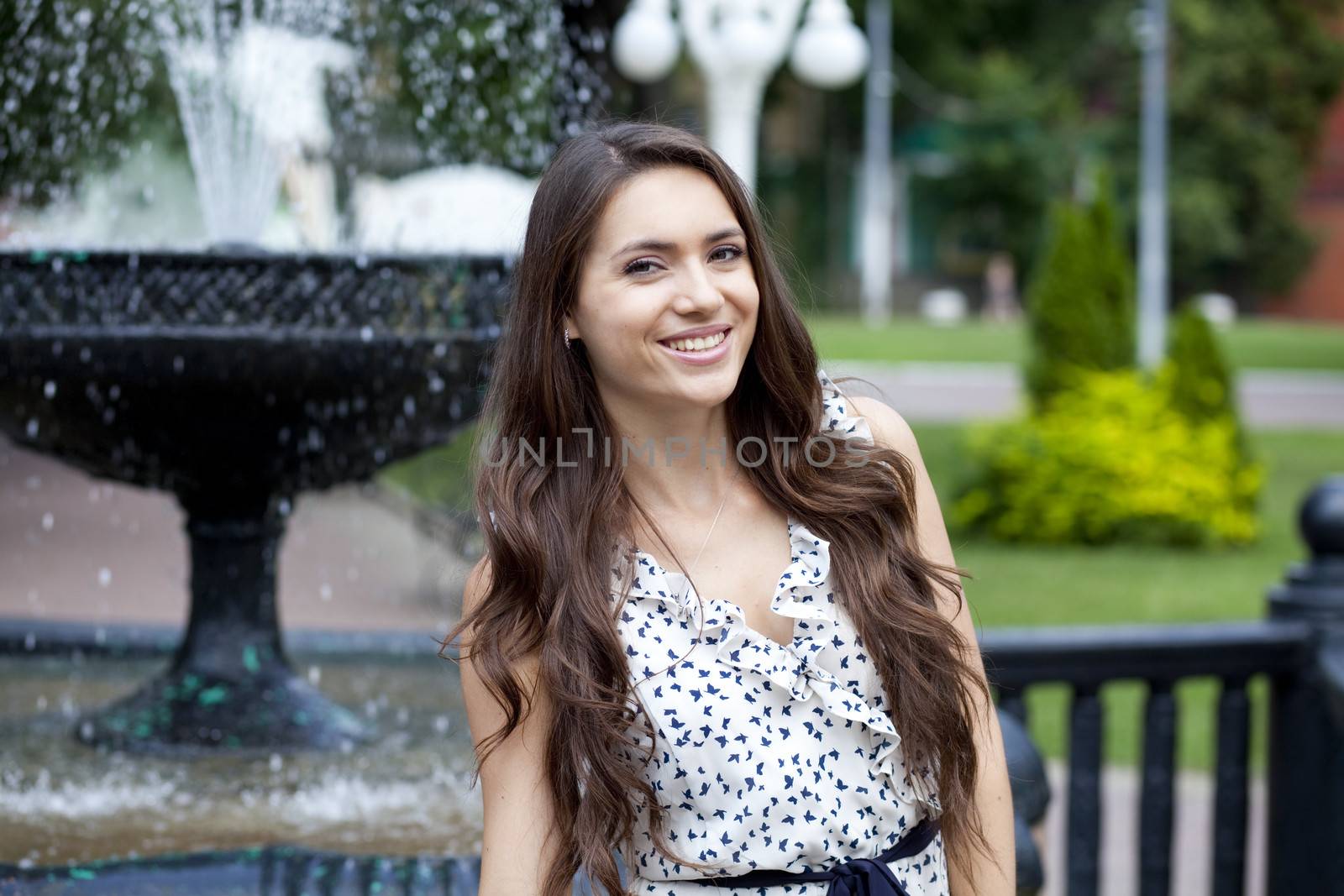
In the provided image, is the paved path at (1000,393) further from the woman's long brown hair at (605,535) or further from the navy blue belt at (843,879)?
the navy blue belt at (843,879)

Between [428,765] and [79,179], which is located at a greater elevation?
[79,179]

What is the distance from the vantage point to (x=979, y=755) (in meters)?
1.94

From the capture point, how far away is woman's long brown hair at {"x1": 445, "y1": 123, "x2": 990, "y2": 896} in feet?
5.74

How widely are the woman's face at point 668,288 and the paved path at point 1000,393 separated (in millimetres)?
11964

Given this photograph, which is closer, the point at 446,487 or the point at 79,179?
the point at 79,179

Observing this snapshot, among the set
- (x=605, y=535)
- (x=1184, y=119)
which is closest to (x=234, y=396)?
(x=605, y=535)

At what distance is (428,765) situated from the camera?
3330 mm

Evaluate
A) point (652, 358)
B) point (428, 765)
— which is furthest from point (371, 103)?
point (652, 358)

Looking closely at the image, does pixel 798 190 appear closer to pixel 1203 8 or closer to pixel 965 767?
pixel 1203 8

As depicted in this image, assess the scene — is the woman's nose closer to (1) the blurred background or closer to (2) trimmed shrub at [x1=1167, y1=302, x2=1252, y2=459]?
(1) the blurred background

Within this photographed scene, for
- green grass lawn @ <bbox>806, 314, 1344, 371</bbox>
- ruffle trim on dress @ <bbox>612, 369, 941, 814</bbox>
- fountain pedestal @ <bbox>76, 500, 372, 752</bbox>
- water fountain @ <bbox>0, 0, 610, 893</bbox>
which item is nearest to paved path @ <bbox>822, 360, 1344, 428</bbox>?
green grass lawn @ <bbox>806, 314, 1344, 371</bbox>

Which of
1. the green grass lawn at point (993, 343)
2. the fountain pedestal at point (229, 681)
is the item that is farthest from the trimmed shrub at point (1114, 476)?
the green grass lawn at point (993, 343)

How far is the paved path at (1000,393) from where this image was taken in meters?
15.7

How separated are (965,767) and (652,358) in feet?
2.02
